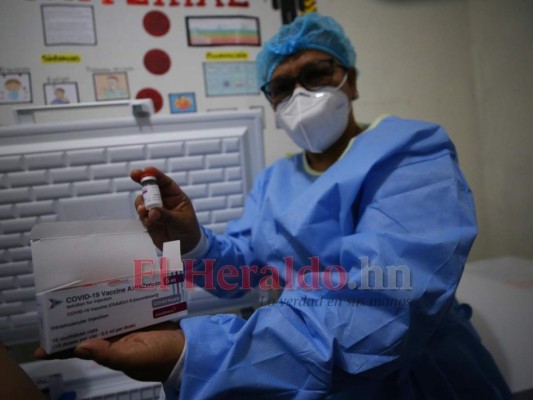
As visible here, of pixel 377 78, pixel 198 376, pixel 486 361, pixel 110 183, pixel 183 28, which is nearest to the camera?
pixel 198 376

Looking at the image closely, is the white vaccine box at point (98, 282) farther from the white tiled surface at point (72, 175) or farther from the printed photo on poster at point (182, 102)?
the printed photo on poster at point (182, 102)

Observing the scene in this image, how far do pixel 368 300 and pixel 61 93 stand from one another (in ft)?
3.37

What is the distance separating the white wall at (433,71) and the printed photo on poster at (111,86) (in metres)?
0.02

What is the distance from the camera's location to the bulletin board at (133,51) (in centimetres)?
84

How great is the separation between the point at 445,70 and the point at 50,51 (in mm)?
1418

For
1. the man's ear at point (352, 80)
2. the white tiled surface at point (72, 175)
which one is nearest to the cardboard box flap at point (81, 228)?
the white tiled surface at point (72, 175)

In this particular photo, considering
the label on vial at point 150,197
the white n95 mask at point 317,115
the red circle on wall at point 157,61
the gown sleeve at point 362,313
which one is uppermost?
the red circle on wall at point 157,61

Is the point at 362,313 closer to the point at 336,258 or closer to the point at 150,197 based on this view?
the point at 336,258

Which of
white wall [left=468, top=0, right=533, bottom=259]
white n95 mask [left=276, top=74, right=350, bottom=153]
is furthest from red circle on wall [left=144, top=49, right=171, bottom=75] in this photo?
white wall [left=468, top=0, right=533, bottom=259]

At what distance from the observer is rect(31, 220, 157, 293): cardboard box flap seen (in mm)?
373

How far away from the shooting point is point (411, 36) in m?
1.10

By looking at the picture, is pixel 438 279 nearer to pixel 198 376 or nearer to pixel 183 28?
pixel 198 376

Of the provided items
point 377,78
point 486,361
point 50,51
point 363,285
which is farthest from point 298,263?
point 50,51

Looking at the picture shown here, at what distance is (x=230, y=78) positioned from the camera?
0.97 m
